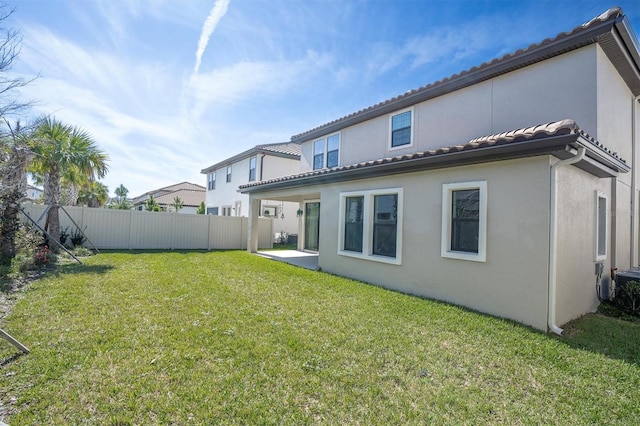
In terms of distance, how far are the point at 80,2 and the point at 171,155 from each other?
586 inches

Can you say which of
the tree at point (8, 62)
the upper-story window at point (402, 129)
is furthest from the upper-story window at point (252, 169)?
the tree at point (8, 62)

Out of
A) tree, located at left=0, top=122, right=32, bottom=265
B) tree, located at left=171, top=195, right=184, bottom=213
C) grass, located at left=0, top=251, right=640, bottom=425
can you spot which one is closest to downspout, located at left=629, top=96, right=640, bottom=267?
grass, located at left=0, top=251, right=640, bottom=425

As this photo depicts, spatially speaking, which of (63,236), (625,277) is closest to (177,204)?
(63,236)

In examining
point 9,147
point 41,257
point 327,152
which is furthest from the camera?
point 327,152

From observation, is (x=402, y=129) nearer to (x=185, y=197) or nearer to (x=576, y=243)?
(x=576, y=243)

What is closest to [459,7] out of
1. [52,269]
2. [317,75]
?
[317,75]

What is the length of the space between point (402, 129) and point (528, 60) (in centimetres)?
400

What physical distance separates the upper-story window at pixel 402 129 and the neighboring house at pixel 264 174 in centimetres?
970

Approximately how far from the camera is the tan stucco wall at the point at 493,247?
5309 mm

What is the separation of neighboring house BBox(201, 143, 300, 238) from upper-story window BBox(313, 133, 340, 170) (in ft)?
17.4

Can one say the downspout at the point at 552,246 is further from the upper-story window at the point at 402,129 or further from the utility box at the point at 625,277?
the upper-story window at the point at 402,129

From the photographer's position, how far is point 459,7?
8570 mm

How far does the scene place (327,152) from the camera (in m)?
13.9

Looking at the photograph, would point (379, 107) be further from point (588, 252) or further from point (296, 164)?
point (296, 164)
